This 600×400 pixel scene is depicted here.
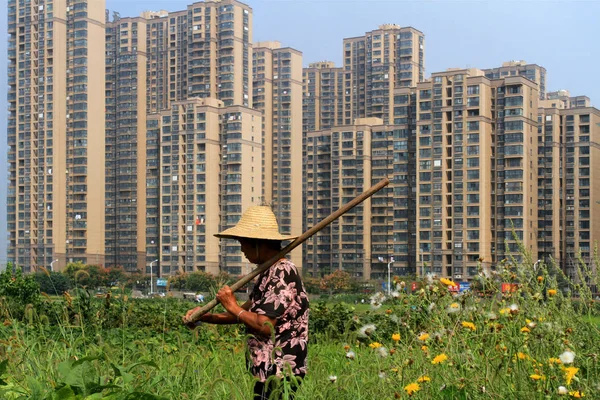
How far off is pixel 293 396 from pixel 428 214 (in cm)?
6222

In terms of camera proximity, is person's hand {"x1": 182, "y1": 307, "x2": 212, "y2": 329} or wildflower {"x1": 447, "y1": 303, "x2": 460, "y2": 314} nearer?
person's hand {"x1": 182, "y1": 307, "x2": 212, "y2": 329}

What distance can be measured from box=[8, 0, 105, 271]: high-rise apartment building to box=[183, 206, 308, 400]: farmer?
2798 inches

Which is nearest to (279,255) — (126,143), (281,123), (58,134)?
(58,134)

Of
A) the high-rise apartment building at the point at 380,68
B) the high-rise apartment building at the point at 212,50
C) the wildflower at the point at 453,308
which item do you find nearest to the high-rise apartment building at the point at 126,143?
the high-rise apartment building at the point at 212,50

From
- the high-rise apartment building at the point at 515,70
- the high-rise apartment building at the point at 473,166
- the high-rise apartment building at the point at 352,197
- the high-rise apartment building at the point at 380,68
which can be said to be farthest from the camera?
the high-rise apartment building at the point at 380,68

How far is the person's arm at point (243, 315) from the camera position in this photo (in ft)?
12.2

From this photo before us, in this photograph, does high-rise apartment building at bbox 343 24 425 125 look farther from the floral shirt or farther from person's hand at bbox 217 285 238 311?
person's hand at bbox 217 285 238 311

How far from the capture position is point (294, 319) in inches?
153

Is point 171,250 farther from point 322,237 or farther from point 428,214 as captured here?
point 428,214

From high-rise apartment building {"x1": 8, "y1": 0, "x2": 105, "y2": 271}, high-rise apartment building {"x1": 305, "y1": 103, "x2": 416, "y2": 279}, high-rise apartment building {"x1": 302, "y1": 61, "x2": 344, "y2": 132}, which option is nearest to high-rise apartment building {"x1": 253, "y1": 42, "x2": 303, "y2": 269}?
high-rise apartment building {"x1": 305, "y1": 103, "x2": 416, "y2": 279}

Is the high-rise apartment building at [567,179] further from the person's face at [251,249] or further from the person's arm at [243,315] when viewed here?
the person's arm at [243,315]

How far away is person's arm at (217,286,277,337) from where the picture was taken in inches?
146

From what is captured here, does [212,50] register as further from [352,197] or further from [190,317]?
[190,317]

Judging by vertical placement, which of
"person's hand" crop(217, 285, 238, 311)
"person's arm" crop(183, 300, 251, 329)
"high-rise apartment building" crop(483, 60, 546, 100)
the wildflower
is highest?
"high-rise apartment building" crop(483, 60, 546, 100)
